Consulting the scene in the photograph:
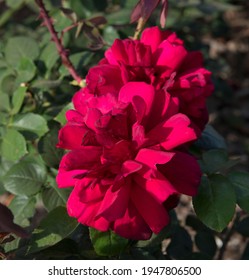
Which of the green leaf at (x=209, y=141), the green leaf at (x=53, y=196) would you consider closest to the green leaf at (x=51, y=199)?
the green leaf at (x=53, y=196)

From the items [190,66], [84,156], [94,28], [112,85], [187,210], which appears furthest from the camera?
[187,210]

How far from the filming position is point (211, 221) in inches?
47.3

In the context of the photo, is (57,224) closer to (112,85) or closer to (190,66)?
(112,85)

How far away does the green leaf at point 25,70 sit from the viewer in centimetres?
157

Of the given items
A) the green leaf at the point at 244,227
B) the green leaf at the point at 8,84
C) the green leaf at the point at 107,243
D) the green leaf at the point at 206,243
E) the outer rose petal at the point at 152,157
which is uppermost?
the outer rose petal at the point at 152,157

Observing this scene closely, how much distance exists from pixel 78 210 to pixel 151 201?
0.47 feet

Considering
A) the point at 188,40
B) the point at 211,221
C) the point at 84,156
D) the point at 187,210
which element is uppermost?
the point at 84,156

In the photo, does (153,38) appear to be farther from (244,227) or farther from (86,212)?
(244,227)

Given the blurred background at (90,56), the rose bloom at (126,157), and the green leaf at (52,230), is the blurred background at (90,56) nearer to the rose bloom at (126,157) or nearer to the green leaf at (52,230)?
the green leaf at (52,230)

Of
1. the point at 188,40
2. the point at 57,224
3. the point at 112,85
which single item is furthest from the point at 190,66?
the point at 188,40

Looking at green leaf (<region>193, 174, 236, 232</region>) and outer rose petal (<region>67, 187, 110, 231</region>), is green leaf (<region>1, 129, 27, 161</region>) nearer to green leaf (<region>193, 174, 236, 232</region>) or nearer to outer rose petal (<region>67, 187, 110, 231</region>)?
outer rose petal (<region>67, 187, 110, 231</region>)

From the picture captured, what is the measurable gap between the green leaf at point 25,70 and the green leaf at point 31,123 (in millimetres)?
144

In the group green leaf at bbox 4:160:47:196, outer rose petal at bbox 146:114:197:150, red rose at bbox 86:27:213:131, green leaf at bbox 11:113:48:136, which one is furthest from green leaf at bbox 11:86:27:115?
outer rose petal at bbox 146:114:197:150

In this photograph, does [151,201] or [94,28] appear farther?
[94,28]
